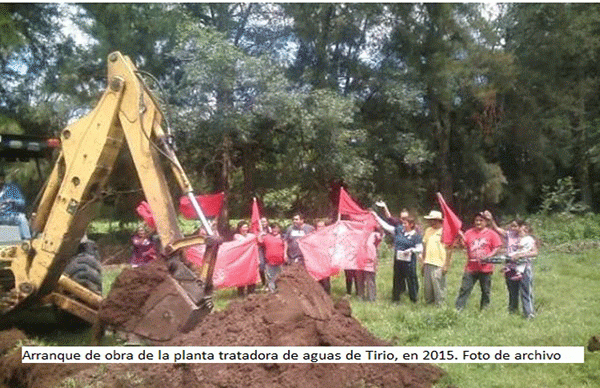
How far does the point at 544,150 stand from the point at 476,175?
2.02 meters

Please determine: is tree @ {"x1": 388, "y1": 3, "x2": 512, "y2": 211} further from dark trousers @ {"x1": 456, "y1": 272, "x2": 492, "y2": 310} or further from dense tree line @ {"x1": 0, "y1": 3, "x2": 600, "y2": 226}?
dark trousers @ {"x1": 456, "y1": 272, "x2": 492, "y2": 310}

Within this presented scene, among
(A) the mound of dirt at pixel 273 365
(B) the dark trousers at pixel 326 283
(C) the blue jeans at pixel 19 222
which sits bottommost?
(B) the dark trousers at pixel 326 283

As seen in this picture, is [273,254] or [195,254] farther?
[273,254]

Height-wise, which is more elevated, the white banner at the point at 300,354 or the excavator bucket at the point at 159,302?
the excavator bucket at the point at 159,302

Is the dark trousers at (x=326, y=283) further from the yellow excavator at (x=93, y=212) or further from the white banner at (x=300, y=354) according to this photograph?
the white banner at (x=300, y=354)

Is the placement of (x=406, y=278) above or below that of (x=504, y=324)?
above

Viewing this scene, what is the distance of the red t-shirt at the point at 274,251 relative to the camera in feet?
32.3

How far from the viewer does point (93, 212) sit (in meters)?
6.18

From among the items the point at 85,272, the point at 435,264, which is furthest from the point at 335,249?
the point at 85,272

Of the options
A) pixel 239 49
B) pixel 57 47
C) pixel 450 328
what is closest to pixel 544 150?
pixel 239 49

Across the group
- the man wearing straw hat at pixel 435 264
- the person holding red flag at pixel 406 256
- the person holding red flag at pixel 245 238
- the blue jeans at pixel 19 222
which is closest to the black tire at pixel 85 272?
the blue jeans at pixel 19 222

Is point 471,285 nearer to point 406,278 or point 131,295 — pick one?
point 406,278

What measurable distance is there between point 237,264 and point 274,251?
56 centimetres

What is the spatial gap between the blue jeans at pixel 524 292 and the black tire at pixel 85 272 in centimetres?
447
